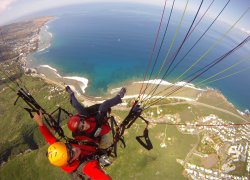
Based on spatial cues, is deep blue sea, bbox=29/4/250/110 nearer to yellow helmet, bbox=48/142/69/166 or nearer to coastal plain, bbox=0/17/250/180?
coastal plain, bbox=0/17/250/180

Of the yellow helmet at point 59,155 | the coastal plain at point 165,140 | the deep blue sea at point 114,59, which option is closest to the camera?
the yellow helmet at point 59,155

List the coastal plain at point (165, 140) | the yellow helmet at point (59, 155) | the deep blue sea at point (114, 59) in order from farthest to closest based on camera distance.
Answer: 1. the deep blue sea at point (114, 59)
2. the coastal plain at point (165, 140)
3. the yellow helmet at point (59, 155)

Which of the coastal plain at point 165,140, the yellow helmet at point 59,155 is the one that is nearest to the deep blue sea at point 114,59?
the coastal plain at point 165,140

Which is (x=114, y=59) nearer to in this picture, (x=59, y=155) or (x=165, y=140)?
(x=165, y=140)

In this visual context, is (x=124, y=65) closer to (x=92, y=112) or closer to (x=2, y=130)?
(x=2, y=130)

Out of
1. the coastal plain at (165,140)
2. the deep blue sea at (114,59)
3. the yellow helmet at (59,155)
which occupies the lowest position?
the coastal plain at (165,140)

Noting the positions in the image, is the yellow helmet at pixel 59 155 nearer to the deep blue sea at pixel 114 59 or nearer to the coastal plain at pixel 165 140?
the coastal plain at pixel 165 140

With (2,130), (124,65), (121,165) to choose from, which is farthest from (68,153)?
(124,65)
